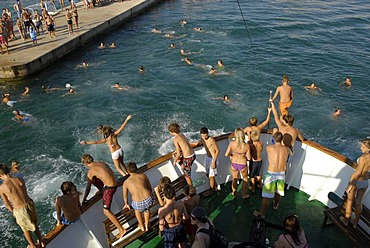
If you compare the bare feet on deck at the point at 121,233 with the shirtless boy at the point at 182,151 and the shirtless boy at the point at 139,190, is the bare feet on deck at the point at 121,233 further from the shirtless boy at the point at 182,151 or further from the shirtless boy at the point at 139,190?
the shirtless boy at the point at 182,151

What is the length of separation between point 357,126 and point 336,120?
88 cm

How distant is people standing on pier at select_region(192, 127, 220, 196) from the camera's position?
708 cm

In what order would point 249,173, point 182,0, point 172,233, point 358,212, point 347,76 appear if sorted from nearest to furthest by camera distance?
point 172,233 < point 358,212 < point 249,173 < point 347,76 < point 182,0

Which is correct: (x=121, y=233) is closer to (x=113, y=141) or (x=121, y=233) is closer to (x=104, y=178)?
(x=104, y=178)

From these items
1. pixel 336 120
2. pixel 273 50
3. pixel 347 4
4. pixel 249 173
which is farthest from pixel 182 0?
pixel 249 173

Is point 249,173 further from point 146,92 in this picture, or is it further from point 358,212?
point 146,92

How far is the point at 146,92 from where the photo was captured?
17.5 m

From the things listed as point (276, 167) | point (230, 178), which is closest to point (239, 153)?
point (276, 167)

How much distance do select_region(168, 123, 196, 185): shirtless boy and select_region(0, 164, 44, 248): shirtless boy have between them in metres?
3.01

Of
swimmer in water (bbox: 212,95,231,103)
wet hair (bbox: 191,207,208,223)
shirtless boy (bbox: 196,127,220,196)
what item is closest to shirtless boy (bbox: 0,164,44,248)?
wet hair (bbox: 191,207,208,223)

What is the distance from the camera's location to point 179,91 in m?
17.5

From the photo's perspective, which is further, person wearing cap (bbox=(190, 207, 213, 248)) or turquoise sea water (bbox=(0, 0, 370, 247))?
turquoise sea water (bbox=(0, 0, 370, 247))

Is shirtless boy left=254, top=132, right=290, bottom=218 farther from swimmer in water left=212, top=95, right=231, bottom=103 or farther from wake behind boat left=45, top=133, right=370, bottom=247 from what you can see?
swimmer in water left=212, top=95, right=231, bottom=103

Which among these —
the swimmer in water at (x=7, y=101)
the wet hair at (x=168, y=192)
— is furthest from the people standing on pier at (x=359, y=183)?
the swimmer in water at (x=7, y=101)
